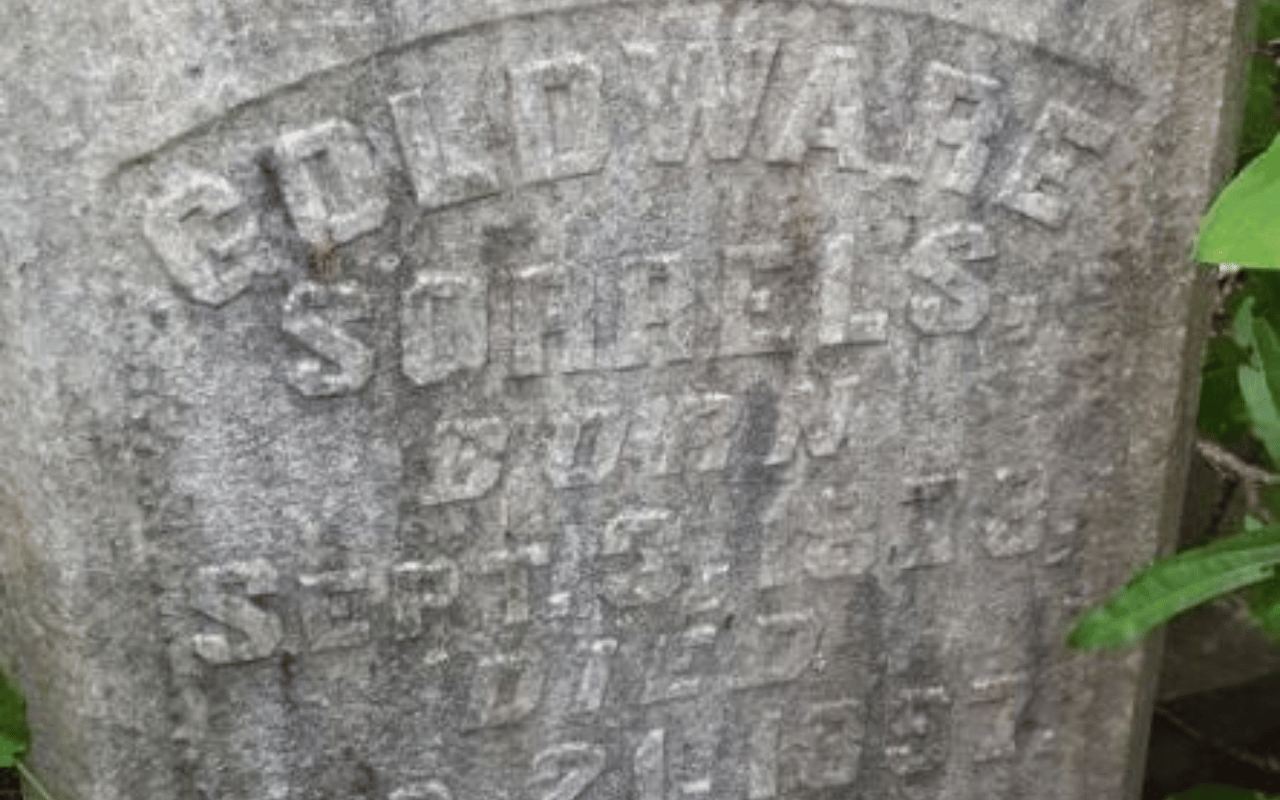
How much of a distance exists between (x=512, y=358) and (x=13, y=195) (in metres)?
0.32

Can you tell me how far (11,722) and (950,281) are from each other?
2.31ft

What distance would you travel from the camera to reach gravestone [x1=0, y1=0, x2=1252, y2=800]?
1.00 meters

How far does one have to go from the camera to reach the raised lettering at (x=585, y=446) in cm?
114

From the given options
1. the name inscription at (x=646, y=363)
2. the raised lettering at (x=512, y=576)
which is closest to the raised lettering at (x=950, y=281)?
the name inscription at (x=646, y=363)

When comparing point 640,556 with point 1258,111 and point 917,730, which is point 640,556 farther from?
point 1258,111

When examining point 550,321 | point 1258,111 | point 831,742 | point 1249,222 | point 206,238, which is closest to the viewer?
point 1249,222

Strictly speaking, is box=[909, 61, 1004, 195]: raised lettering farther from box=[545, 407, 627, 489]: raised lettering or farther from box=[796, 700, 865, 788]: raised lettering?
box=[796, 700, 865, 788]: raised lettering

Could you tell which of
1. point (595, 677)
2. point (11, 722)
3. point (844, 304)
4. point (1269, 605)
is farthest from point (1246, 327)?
point (11, 722)

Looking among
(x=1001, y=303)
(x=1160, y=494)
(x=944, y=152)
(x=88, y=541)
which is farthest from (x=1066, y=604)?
(x=88, y=541)

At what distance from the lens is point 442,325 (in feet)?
3.52

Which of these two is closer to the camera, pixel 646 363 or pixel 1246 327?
pixel 646 363

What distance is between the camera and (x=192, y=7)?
0.95 m

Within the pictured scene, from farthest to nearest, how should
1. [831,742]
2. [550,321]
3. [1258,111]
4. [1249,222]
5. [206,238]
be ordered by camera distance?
[1258,111]
[831,742]
[550,321]
[206,238]
[1249,222]

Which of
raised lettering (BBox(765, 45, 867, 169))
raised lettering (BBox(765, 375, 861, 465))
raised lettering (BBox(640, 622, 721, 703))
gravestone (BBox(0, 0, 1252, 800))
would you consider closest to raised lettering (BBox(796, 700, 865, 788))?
gravestone (BBox(0, 0, 1252, 800))
